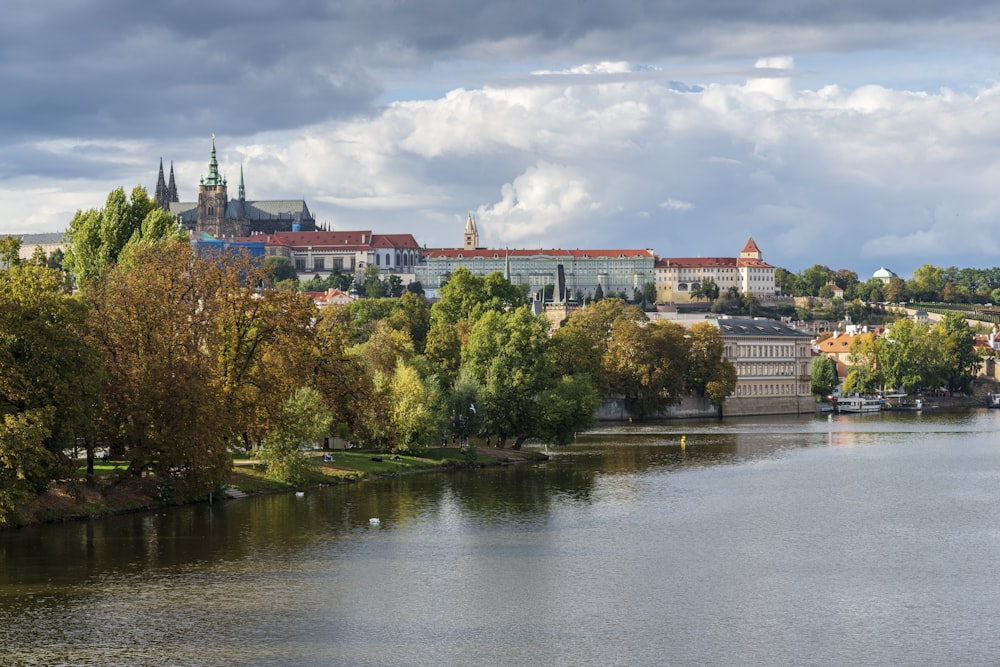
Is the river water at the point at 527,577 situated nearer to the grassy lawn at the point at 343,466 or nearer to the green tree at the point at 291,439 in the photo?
the green tree at the point at 291,439

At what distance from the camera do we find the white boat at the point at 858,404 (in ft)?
569

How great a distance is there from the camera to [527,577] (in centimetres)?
4672

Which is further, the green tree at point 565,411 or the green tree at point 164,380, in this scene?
the green tree at point 565,411

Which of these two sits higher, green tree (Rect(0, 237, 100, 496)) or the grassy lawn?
green tree (Rect(0, 237, 100, 496))

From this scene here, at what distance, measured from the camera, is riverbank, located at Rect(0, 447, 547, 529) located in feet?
189

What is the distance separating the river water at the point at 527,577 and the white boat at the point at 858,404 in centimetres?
9854

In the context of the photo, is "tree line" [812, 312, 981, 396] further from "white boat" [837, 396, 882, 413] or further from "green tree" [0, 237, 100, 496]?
"green tree" [0, 237, 100, 496]

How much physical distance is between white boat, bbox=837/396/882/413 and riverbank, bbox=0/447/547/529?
90.7 meters

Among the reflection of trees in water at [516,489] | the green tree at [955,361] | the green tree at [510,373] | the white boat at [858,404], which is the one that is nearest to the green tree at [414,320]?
the green tree at [510,373]

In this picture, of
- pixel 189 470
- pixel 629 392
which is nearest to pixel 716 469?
pixel 189 470

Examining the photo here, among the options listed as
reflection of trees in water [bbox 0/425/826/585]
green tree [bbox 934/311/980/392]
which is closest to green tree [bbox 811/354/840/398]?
green tree [bbox 934/311/980/392]

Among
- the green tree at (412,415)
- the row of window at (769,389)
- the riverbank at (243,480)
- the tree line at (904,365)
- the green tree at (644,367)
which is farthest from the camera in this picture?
the tree line at (904,365)

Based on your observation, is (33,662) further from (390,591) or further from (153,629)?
(390,591)

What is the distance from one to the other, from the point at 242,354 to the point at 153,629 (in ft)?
103
